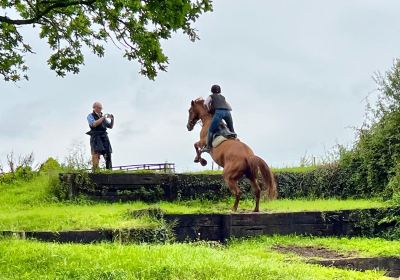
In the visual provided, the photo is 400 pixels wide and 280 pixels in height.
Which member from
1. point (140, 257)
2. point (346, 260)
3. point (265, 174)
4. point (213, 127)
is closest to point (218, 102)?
point (213, 127)

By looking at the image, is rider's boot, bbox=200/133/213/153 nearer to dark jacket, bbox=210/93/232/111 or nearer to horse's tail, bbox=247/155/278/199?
dark jacket, bbox=210/93/232/111

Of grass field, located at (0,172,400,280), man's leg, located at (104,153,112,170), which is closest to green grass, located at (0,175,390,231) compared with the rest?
grass field, located at (0,172,400,280)

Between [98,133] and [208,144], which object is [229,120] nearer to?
[208,144]

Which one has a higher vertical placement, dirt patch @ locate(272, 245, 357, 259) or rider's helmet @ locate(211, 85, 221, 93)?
rider's helmet @ locate(211, 85, 221, 93)

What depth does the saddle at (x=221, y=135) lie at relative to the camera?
1345cm

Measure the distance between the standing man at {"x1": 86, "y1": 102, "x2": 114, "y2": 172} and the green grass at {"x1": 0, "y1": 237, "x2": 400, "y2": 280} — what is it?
685 centimetres

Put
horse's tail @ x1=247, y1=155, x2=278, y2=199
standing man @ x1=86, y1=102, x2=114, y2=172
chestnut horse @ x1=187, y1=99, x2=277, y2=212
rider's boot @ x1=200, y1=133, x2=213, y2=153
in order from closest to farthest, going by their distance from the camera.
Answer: horse's tail @ x1=247, y1=155, x2=278, y2=199
chestnut horse @ x1=187, y1=99, x2=277, y2=212
rider's boot @ x1=200, y1=133, x2=213, y2=153
standing man @ x1=86, y1=102, x2=114, y2=172

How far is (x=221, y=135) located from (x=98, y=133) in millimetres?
3757

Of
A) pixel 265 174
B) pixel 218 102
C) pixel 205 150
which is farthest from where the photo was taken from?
pixel 205 150

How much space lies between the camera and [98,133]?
620 inches

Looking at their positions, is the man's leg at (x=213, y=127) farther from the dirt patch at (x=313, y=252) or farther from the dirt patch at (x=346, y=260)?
the dirt patch at (x=346, y=260)

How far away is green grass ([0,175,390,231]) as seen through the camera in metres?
Answer: 10.8

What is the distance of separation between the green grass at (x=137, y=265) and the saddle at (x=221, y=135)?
16.0ft

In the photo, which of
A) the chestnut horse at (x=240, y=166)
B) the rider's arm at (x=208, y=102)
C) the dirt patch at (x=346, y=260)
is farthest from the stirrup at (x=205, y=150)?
the dirt patch at (x=346, y=260)
